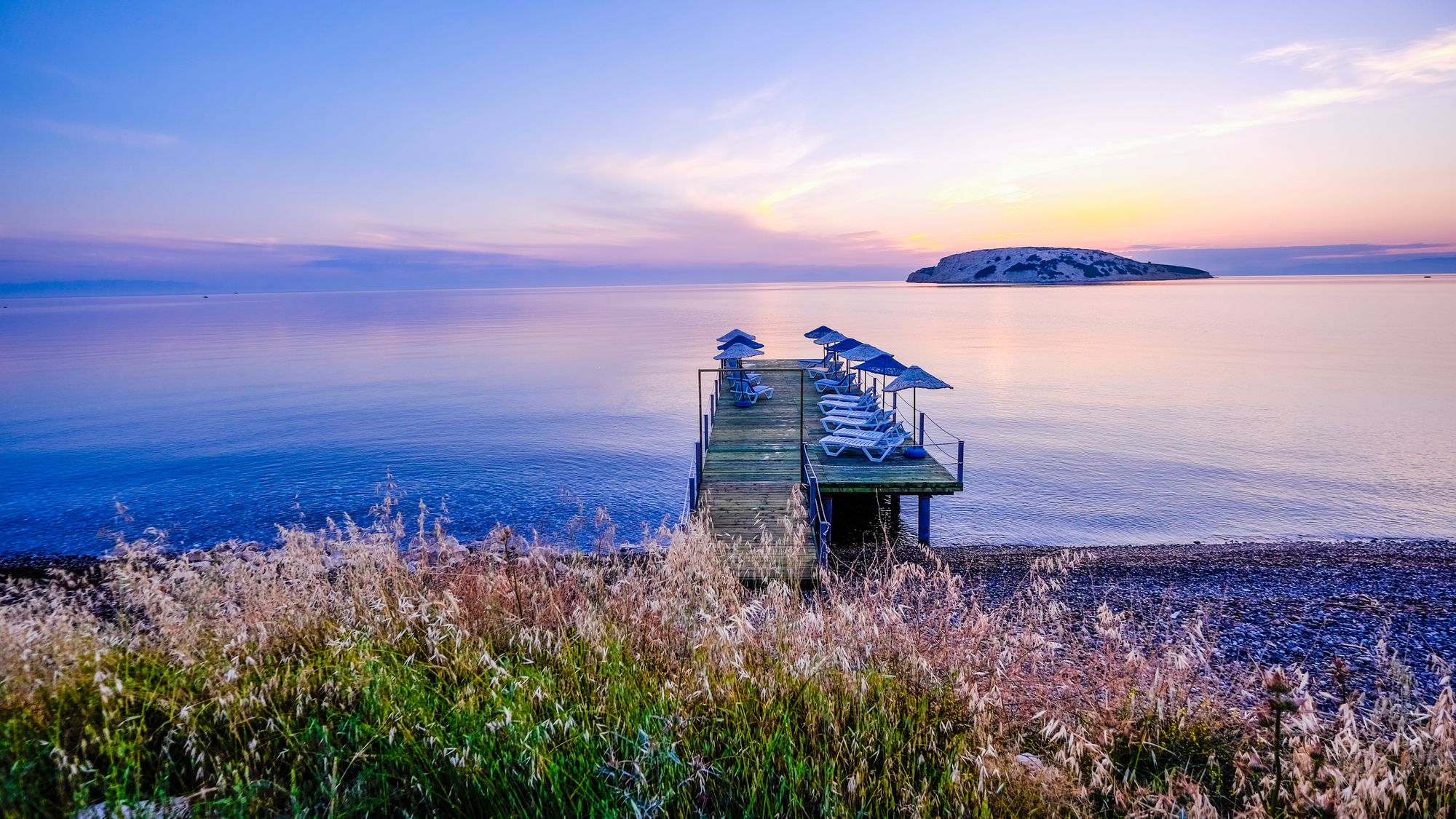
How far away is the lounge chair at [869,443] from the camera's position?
1565 cm

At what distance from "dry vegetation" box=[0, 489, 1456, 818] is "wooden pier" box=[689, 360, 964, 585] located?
5026 mm

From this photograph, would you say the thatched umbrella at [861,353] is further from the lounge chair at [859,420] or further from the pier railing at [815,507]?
the pier railing at [815,507]

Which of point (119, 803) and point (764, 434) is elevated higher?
point (119, 803)

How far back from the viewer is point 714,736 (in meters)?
2.64

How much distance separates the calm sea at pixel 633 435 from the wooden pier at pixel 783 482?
8.26 feet

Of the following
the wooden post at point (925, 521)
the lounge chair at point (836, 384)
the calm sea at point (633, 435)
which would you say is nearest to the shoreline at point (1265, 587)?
the wooden post at point (925, 521)

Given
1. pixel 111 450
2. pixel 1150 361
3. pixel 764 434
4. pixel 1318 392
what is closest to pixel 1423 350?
pixel 1150 361

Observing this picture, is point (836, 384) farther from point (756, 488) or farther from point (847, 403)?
point (756, 488)

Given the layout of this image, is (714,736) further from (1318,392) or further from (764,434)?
(1318,392)

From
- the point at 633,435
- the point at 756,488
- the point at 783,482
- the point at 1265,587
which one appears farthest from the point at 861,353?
the point at 1265,587

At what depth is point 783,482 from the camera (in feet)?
46.0

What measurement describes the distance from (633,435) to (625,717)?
80.4 ft

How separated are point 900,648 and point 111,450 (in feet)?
103

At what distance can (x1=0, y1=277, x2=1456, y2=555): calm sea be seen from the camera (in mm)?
17594
